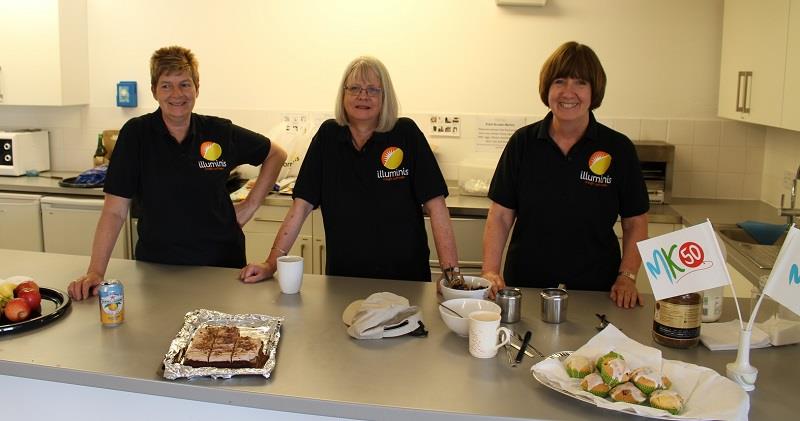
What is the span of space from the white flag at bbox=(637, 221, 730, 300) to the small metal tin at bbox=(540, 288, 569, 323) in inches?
12.1

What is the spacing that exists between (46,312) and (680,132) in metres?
3.49

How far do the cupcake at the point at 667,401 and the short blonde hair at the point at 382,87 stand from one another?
135 cm

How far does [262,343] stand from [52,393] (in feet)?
2.05

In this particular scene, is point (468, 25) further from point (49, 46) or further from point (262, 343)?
point (262, 343)

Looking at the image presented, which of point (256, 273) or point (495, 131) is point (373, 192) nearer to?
point (256, 273)

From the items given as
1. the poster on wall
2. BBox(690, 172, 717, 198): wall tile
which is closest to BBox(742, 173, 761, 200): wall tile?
BBox(690, 172, 717, 198): wall tile

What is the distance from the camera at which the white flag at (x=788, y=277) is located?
1.50 metres

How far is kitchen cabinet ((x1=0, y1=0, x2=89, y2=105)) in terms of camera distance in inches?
175

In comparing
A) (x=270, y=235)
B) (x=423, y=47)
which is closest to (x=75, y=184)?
(x=270, y=235)

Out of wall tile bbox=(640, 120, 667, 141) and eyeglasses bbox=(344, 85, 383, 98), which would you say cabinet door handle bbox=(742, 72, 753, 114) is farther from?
eyeglasses bbox=(344, 85, 383, 98)

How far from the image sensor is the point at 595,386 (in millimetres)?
1469

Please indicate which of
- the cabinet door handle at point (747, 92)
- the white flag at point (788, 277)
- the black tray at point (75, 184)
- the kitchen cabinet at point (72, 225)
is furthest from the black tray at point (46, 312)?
the cabinet door handle at point (747, 92)

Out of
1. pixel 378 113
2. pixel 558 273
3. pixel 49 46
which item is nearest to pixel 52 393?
pixel 378 113

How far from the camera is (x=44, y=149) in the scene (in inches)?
190
